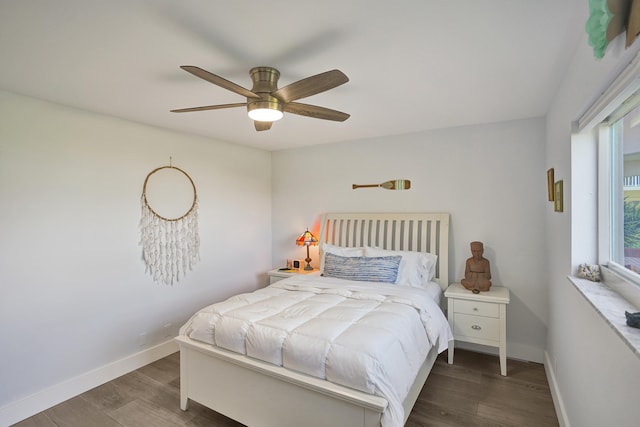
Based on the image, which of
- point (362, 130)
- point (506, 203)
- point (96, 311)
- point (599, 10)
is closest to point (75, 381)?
point (96, 311)

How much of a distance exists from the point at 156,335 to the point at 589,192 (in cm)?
374

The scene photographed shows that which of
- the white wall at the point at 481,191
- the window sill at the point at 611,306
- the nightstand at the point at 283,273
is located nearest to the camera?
the window sill at the point at 611,306

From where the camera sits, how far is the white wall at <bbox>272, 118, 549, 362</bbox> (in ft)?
9.99

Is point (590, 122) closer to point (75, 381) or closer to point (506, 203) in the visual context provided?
point (506, 203)

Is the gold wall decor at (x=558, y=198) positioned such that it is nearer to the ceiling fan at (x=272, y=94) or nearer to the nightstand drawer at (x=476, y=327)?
the nightstand drawer at (x=476, y=327)

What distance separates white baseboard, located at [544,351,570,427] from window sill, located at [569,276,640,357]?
950 mm

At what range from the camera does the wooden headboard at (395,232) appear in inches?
133

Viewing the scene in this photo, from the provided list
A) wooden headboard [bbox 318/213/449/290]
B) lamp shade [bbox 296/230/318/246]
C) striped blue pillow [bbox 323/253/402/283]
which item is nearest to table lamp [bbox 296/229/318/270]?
lamp shade [bbox 296/230/318/246]

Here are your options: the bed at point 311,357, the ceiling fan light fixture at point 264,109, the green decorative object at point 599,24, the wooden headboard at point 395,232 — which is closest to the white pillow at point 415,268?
the bed at point 311,357

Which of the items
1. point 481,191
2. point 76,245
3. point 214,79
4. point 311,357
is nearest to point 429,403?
point 311,357

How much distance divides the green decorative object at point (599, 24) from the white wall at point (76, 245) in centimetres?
335

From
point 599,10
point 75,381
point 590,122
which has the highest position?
point 599,10

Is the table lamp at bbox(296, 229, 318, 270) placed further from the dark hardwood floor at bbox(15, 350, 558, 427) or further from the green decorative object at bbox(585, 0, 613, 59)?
the green decorative object at bbox(585, 0, 613, 59)

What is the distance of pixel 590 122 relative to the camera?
1.65 metres
